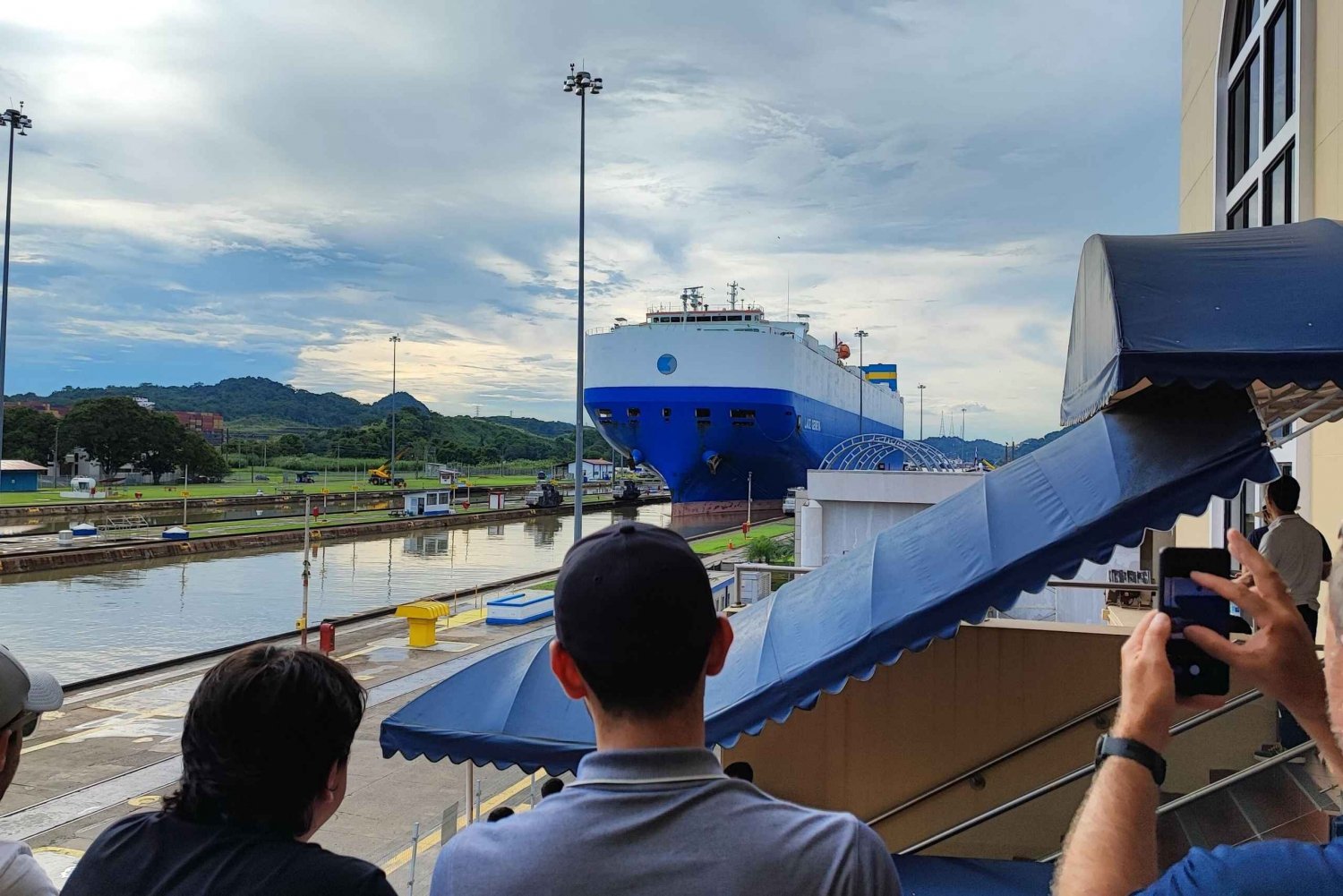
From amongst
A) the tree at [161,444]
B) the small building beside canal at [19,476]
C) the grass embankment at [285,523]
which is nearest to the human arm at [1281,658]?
the grass embankment at [285,523]

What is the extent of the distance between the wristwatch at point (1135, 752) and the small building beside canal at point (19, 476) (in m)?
71.4

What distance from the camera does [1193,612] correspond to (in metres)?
1.69

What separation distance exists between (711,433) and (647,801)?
4353 cm

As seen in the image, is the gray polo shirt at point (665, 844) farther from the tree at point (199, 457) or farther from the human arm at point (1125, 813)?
the tree at point (199, 457)

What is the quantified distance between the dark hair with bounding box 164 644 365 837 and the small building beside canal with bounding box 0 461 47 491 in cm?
7028

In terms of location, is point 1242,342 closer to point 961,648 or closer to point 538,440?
point 961,648

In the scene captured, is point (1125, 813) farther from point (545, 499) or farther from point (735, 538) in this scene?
point (545, 499)

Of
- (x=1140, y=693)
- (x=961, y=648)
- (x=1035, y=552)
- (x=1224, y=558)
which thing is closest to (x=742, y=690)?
(x=1035, y=552)

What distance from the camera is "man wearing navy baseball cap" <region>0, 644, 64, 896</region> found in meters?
1.60

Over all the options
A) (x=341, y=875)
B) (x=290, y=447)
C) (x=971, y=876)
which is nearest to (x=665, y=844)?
(x=341, y=875)

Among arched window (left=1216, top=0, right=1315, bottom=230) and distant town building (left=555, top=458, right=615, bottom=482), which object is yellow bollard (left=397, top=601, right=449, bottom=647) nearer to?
arched window (left=1216, top=0, right=1315, bottom=230)

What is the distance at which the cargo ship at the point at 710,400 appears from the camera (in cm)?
4344

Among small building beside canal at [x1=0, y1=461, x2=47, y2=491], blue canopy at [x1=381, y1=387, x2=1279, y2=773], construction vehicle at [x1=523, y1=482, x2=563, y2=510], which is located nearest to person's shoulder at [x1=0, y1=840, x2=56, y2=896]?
blue canopy at [x1=381, y1=387, x2=1279, y2=773]

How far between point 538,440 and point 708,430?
124 meters
